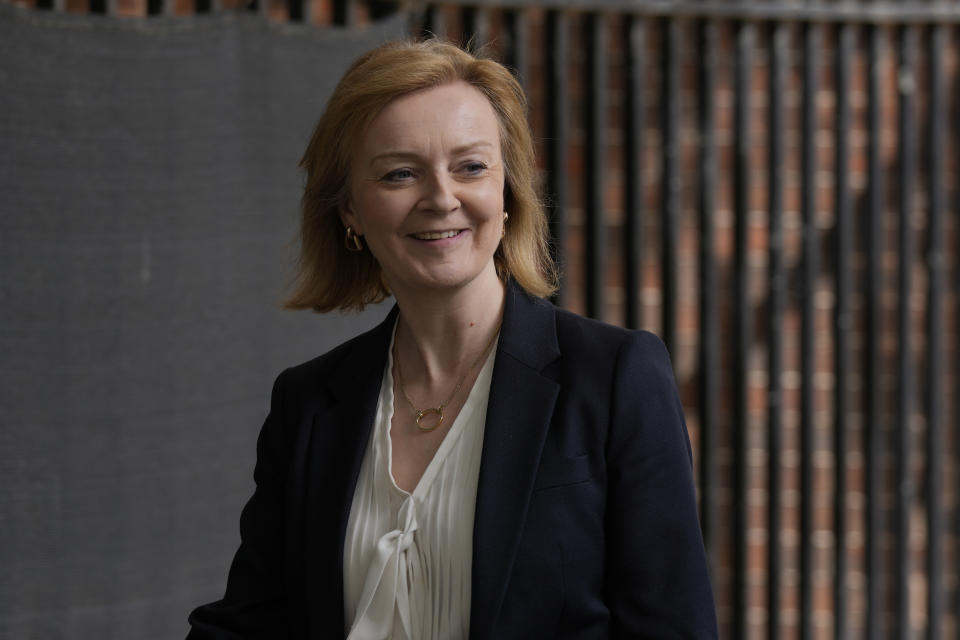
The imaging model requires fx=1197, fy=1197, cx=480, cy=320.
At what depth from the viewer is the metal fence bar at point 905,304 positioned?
3.78 m

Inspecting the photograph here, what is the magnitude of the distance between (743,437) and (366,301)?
2.06 meters

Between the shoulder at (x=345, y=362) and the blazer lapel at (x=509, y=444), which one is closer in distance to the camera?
the blazer lapel at (x=509, y=444)

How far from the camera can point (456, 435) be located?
178 centimetres

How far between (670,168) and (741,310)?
1.64ft

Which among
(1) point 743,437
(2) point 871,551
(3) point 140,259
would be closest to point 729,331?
(1) point 743,437

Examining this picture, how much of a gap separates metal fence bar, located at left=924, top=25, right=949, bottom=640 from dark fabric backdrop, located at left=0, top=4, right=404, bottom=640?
193 centimetres

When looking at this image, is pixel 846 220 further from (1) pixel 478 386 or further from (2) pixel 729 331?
(1) pixel 478 386

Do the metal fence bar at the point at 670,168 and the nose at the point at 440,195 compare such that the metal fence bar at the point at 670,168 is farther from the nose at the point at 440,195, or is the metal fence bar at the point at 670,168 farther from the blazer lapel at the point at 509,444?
the nose at the point at 440,195

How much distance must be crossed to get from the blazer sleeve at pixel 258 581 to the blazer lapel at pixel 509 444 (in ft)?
1.27

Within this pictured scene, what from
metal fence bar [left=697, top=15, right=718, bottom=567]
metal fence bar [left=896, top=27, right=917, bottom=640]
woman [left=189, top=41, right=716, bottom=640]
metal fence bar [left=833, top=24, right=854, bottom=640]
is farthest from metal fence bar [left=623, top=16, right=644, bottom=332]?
woman [left=189, top=41, right=716, bottom=640]

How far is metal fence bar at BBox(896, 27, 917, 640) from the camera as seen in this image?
378cm

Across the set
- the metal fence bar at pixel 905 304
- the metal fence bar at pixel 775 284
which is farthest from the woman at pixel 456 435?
the metal fence bar at pixel 905 304

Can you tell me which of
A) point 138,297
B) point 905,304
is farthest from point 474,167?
point 905,304

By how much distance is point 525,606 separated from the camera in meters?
1.64
